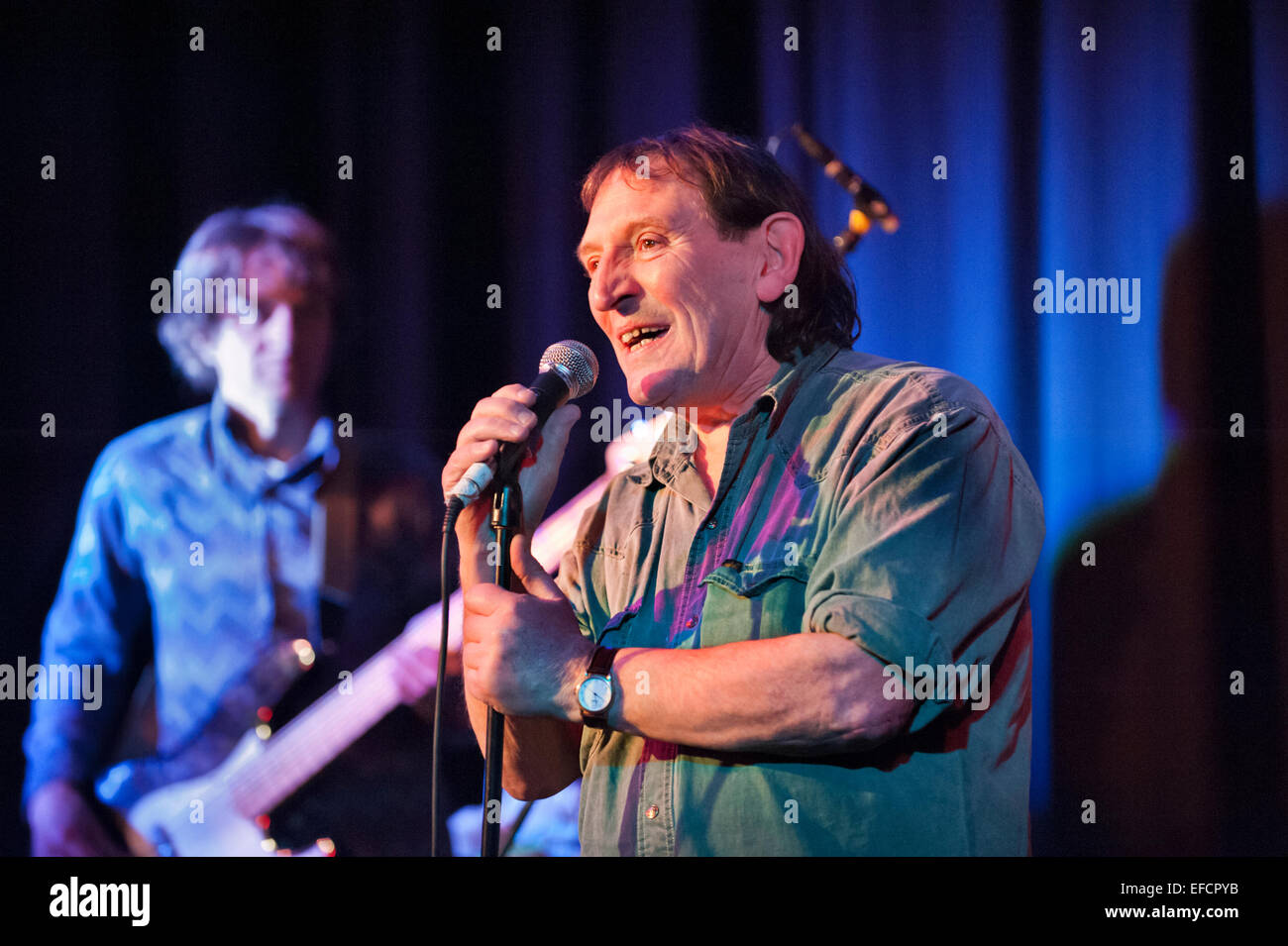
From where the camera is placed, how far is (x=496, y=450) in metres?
1.47

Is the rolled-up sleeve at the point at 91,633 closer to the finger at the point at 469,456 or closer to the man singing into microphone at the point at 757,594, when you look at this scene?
the man singing into microphone at the point at 757,594

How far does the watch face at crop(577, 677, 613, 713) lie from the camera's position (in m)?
1.49

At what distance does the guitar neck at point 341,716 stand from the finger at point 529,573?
596mm

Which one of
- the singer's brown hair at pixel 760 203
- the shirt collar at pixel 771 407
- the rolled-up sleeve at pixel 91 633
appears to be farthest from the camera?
the rolled-up sleeve at pixel 91 633

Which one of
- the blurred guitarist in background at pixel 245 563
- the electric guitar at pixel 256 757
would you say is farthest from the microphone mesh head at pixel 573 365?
the blurred guitarist in background at pixel 245 563

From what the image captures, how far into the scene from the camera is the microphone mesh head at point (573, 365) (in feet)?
5.28

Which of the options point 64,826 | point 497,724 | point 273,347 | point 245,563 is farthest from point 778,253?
point 64,826

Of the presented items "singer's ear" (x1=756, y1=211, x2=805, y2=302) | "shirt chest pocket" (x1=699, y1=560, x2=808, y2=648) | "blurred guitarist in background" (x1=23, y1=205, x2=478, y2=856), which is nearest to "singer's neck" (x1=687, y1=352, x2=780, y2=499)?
"singer's ear" (x1=756, y1=211, x2=805, y2=302)

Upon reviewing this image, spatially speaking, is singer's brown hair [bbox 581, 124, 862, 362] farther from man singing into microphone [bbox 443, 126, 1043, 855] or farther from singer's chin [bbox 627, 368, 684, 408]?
singer's chin [bbox 627, 368, 684, 408]

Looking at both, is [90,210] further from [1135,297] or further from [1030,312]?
[1135,297]

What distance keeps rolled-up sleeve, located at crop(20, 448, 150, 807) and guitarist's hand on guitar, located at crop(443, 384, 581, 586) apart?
0.99 m

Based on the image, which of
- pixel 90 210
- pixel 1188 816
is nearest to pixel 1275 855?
pixel 1188 816

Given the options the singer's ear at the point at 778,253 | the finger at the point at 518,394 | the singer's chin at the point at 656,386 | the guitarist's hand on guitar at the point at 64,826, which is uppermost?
the singer's ear at the point at 778,253

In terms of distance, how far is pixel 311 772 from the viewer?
221 centimetres
